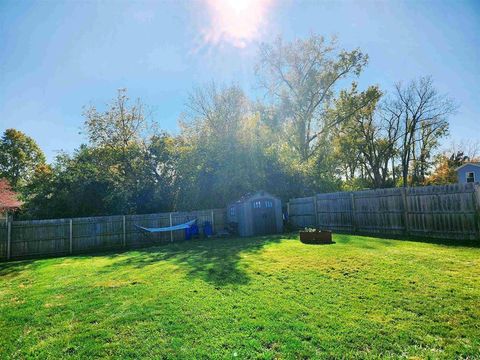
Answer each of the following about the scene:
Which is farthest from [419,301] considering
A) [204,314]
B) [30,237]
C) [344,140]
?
[344,140]

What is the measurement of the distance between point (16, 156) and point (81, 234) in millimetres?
29672

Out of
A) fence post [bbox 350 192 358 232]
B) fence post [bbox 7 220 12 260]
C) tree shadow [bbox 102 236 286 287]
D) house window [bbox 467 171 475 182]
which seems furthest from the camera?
house window [bbox 467 171 475 182]

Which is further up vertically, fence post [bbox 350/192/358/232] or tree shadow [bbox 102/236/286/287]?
fence post [bbox 350/192/358/232]

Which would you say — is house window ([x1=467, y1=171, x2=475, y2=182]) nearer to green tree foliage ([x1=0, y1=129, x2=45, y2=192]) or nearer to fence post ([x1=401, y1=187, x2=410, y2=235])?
fence post ([x1=401, y1=187, x2=410, y2=235])

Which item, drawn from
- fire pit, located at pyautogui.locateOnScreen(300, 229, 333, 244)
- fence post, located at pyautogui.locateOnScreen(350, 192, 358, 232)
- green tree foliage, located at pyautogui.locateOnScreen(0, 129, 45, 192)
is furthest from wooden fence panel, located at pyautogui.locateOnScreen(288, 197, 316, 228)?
green tree foliage, located at pyautogui.locateOnScreen(0, 129, 45, 192)

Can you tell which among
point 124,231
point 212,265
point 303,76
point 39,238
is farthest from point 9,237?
point 303,76

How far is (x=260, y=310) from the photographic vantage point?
400cm

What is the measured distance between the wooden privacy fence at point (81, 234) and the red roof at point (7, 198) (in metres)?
9.13

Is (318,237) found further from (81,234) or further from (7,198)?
(7,198)

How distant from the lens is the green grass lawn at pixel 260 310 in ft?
10.1

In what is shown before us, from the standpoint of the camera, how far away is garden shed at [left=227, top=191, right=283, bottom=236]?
1411 cm

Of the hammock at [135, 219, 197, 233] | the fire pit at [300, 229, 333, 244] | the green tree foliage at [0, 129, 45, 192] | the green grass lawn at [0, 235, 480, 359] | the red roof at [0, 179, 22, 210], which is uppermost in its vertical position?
the green tree foliage at [0, 129, 45, 192]

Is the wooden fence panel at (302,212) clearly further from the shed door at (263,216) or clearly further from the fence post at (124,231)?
the fence post at (124,231)

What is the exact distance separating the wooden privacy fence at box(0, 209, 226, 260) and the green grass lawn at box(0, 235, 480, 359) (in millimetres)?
5414
